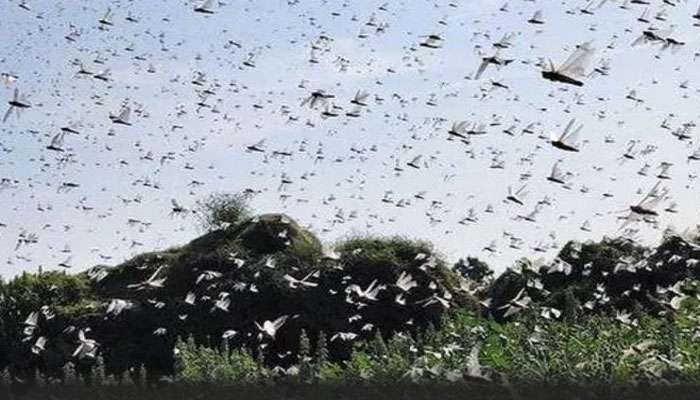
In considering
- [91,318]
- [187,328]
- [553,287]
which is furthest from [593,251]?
[91,318]

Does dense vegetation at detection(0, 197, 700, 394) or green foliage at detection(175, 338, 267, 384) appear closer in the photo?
green foliage at detection(175, 338, 267, 384)

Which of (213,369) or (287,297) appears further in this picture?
(287,297)

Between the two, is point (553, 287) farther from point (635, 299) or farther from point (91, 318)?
point (91, 318)

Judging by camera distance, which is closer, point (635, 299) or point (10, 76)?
point (10, 76)

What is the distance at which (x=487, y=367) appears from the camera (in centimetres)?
1588

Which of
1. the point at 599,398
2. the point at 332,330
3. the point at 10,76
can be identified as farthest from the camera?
the point at 332,330

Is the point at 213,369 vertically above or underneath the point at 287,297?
above

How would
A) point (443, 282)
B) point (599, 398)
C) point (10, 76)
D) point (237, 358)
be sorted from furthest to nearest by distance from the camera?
point (443, 282) < point (10, 76) < point (237, 358) < point (599, 398)

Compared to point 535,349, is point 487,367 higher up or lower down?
higher up

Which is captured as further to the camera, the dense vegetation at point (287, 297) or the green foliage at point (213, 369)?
the dense vegetation at point (287, 297)

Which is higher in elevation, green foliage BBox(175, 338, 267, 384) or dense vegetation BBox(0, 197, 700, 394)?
green foliage BBox(175, 338, 267, 384)

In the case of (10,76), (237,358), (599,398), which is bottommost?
(237,358)

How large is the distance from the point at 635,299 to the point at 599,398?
1331 centimetres

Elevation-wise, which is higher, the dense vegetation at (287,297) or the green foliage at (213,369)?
the green foliage at (213,369)
